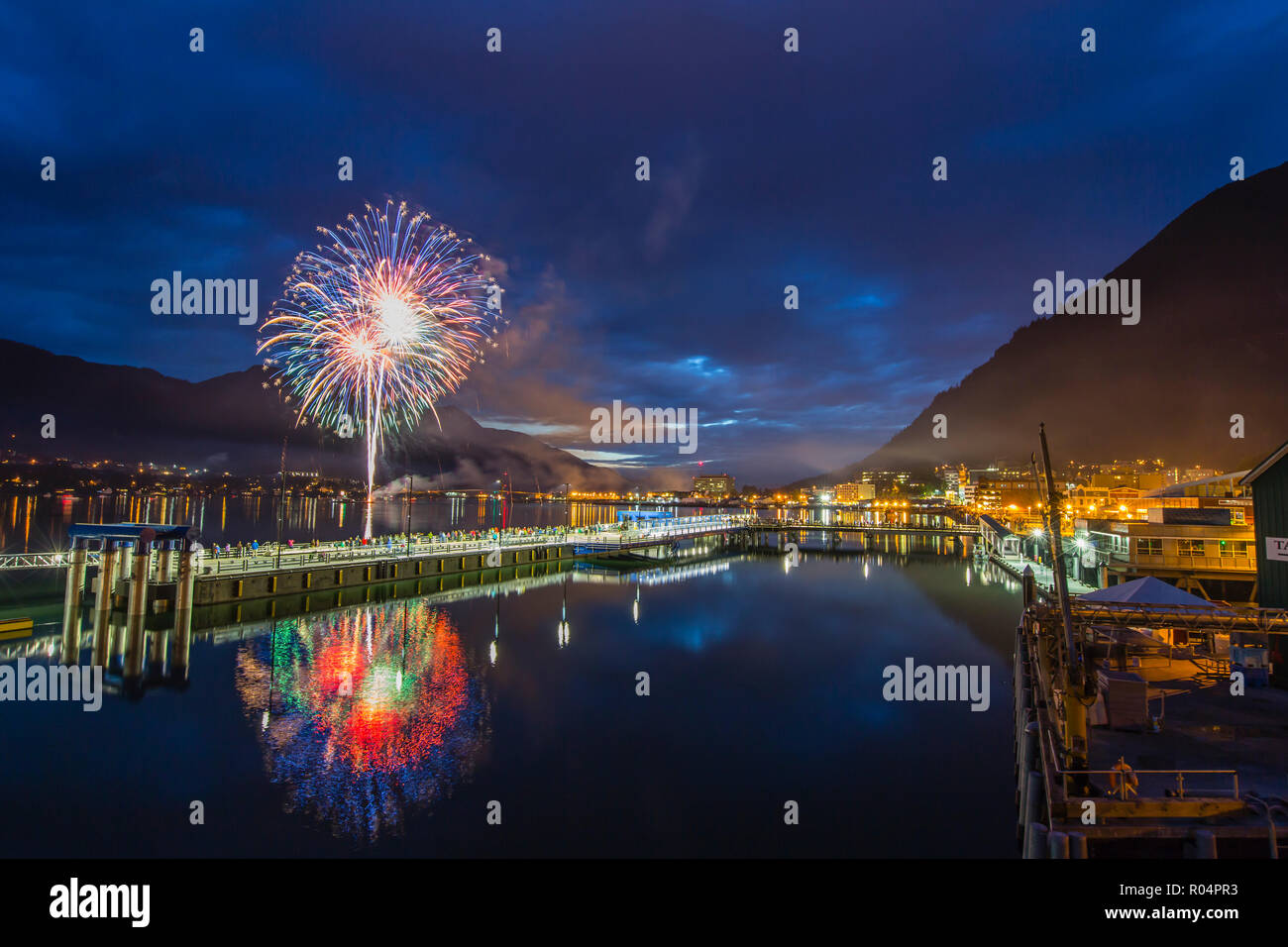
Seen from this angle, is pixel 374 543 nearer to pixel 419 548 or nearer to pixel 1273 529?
pixel 419 548

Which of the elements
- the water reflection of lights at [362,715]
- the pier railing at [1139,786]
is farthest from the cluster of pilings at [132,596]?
the pier railing at [1139,786]

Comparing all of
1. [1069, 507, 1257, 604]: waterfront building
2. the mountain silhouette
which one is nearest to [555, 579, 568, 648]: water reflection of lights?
[1069, 507, 1257, 604]: waterfront building

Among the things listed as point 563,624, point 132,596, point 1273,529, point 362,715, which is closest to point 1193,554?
point 1273,529

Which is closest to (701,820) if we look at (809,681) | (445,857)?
(445,857)

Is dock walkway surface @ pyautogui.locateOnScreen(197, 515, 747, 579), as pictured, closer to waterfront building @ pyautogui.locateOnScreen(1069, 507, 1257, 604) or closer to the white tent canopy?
the white tent canopy

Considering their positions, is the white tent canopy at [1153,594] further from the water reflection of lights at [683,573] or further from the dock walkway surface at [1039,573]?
the water reflection of lights at [683,573]
